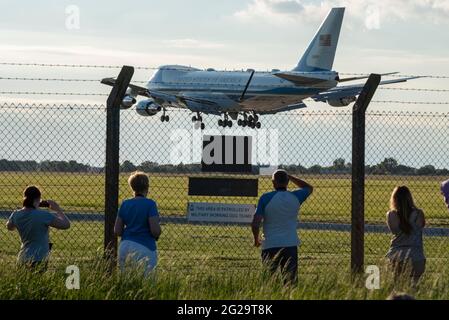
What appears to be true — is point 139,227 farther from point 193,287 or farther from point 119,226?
point 193,287

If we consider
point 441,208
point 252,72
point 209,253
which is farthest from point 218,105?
point 209,253

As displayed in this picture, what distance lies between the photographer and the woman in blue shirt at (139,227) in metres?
11.5

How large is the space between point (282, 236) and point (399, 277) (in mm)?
1377

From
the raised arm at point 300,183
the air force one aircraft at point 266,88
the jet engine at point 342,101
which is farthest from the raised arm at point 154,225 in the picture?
the jet engine at point 342,101

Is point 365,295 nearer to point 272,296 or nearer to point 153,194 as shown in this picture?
point 272,296

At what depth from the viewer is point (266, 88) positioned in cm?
6769

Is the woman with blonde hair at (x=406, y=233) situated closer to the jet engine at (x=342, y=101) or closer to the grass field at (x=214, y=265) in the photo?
the grass field at (x=214, y=265)

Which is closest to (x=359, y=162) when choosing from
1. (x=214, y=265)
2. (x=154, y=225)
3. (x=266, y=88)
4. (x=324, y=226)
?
(x=154, y=225)

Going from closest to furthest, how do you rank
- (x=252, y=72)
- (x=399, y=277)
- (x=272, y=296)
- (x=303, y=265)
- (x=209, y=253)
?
(x=272, y=296)
(x=399, y=277)
(x=303, y=265)
(x=209, y=253)
(x=252, y=72)

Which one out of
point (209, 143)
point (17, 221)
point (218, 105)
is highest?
point (218, 105)

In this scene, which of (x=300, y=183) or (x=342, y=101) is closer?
(x=300, y=183)

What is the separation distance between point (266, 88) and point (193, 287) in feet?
186

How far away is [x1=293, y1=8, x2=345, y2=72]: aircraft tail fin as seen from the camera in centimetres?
7031
